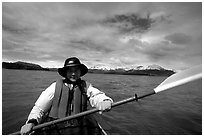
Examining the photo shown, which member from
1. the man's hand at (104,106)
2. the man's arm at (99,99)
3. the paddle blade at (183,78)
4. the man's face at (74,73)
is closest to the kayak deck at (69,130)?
the man's arm at (99,99)

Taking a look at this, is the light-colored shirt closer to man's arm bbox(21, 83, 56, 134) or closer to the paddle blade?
man's arm bbox(21, 83, 56, 134)

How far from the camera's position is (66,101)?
3303 millimetres

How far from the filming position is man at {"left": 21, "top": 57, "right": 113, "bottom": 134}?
3.17 meters

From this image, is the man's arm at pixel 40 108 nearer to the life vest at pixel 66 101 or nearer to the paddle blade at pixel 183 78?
the life vest at pixel 66 101

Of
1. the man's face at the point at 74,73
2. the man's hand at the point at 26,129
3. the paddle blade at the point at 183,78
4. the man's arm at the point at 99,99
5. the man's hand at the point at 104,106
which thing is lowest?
the man's hand at the point at 26,129

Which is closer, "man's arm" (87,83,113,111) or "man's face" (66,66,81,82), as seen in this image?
"man's arm" (87,83,113,111)

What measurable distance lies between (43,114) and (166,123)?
5243 millimetres

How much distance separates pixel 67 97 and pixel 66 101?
0.09m

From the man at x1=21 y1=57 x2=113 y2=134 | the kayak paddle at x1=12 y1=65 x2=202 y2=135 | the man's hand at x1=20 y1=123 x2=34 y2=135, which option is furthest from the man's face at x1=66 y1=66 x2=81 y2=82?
the man's hand at x1=20 y1=123 x2=34 y2=135

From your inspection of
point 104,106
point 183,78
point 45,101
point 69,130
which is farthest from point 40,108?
point 183,78

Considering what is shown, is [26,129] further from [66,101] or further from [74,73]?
[74,73]

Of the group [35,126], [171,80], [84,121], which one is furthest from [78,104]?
[171,80]

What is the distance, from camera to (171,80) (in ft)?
10.7

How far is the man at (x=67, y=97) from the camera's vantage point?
10.4 ft
